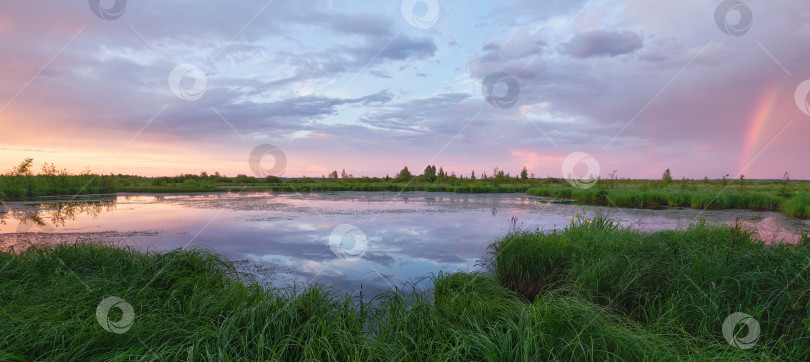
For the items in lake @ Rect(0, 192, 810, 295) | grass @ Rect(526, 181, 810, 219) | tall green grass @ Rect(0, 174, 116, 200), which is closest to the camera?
lake @ Rect(0, 192, 810, 295)

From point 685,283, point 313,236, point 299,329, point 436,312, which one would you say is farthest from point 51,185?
point 685,283

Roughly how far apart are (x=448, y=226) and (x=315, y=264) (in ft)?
19.4

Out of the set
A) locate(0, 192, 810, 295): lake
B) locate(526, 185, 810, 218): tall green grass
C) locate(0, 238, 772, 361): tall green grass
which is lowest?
locate(0, 192, 810, 295): lake

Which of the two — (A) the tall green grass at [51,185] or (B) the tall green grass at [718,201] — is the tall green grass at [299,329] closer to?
(B) the tall green grass at [718,201]

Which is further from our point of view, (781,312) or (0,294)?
(0,294)

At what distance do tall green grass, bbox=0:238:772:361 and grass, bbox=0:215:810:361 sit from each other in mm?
18

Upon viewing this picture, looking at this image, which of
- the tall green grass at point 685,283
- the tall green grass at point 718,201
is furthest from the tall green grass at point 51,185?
the tall green grass at point 718,201

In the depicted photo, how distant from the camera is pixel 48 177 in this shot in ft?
75.0

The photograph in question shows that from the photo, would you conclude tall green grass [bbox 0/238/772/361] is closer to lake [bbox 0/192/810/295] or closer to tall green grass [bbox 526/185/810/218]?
lake [bbox 0/192/810/295]

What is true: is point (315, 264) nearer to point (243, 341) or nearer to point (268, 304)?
point (268, 304)

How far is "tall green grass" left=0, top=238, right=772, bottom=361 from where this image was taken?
2438 millimetres

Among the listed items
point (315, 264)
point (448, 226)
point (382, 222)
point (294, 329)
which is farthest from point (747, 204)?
point (294, 329)

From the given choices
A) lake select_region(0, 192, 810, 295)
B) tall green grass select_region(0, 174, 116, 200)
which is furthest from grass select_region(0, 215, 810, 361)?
tall green grass select_region(0, 174, 116, 200)

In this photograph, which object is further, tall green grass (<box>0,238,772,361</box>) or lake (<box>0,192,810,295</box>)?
lake (<box>0,192,810,295</box>)
